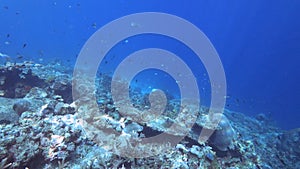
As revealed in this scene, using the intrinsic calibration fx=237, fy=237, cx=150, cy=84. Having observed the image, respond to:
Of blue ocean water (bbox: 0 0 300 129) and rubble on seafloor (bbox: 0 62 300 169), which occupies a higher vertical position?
blue ocean water (bbox: 0 0 300 129)

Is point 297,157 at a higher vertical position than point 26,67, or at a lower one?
higher

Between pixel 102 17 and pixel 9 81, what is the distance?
13272 centimetres

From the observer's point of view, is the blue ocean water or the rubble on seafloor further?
the blue ocean water

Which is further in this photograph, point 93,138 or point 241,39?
point 241,39

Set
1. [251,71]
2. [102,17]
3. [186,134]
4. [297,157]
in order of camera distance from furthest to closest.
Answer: [102,17] < [251,71] < [297,157] < [186,134]

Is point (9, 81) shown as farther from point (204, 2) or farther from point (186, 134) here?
point (204, 2)

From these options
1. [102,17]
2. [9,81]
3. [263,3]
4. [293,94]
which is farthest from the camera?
→ [102,17]

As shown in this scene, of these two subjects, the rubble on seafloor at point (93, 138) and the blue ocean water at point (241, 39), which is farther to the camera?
the blue ocean water at point (241, 39)

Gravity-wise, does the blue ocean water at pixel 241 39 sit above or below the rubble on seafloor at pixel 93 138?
above

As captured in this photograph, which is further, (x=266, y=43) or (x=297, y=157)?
(x=266, y=43)

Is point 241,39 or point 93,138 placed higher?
point 241,39

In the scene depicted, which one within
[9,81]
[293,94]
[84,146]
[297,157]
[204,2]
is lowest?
[84,146]

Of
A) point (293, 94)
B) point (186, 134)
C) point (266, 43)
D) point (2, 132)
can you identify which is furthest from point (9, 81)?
point (266, 43)

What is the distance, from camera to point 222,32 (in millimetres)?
120500
